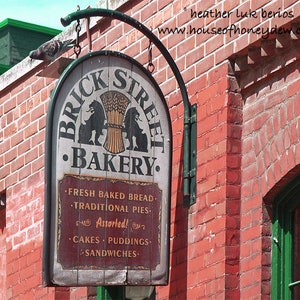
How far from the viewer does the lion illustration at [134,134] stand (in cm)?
1112

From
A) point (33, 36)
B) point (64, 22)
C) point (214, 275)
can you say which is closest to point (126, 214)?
point (214, 275)

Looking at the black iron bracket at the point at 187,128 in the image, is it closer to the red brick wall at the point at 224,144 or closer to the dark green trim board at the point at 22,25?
the red brick wall at the point at 224,144

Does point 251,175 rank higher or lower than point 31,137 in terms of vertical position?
lower

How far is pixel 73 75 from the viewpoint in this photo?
11.0m

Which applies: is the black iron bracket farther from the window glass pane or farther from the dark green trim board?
the dark green trim board

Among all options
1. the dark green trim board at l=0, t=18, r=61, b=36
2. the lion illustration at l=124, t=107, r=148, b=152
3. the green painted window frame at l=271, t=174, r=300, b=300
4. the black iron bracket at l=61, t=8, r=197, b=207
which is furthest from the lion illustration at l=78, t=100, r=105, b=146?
the dark green trim board at l=0, t=18, r=61, b=36

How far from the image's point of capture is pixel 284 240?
10789 millimetres

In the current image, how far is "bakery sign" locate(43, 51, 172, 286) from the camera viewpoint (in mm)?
10562

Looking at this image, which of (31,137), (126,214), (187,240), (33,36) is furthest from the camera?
(33,36)

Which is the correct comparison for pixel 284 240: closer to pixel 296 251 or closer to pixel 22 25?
pixel 296 251

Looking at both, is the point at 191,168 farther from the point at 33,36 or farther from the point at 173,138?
the point at 33,36

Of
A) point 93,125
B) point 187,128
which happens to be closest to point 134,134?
point 93,125

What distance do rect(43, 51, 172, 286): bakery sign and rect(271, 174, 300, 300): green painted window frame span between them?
920mm

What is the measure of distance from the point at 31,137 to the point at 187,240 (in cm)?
325
